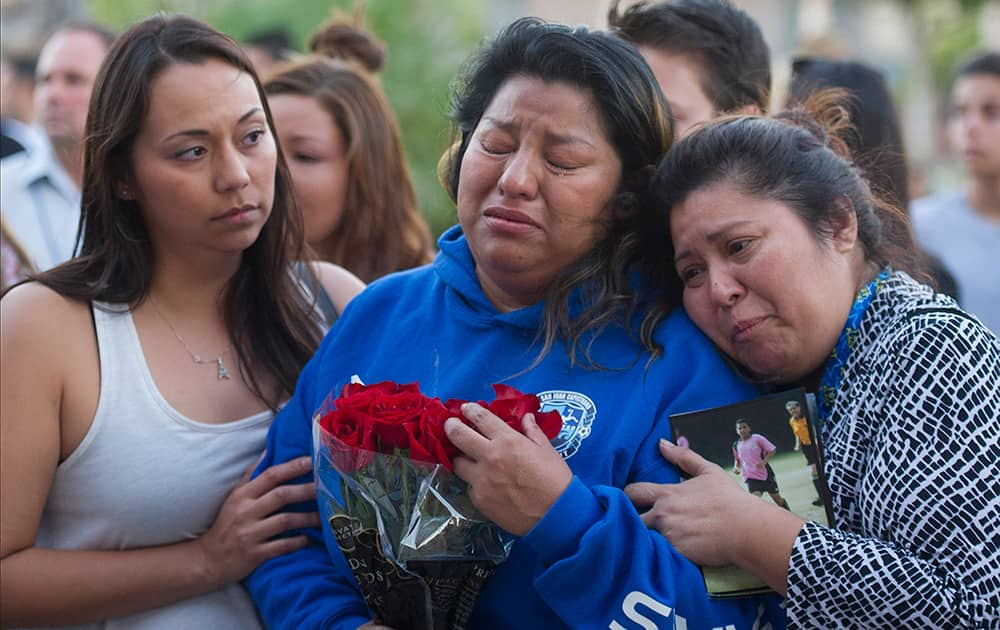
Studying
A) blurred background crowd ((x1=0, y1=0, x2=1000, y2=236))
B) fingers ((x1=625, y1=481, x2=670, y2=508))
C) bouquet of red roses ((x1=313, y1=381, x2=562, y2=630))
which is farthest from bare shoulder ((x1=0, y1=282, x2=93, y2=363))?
fingers ((x1=625, y1=481, x2=670, y2=508))

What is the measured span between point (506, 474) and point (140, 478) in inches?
42.0

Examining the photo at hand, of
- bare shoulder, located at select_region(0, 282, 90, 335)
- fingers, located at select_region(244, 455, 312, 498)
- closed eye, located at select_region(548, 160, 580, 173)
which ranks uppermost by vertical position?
closed eye, located at select_region(548, 160, 580, 173)

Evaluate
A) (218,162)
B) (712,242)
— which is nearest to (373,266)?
(218,162)

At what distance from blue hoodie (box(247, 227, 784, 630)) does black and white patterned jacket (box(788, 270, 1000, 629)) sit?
0.24 metres

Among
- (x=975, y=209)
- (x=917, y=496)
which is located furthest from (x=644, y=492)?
(x=975, y=209)

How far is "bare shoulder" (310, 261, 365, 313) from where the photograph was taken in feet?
11.5

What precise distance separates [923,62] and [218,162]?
2707 centimetres

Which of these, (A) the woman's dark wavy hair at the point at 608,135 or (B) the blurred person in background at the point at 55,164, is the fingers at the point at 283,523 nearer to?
(A) the woman's dark wavy hair at the point at 608,135

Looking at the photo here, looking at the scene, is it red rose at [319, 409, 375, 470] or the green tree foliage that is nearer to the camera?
red rose at [319, 409, 375, 470]

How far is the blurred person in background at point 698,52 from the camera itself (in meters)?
3.50

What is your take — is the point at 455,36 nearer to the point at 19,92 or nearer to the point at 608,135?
the point at 19,92

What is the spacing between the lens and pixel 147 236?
126 inches

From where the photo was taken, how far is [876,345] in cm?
249

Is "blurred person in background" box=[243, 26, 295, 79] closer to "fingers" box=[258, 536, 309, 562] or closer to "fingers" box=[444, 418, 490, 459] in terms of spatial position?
"fingers" box=[258, 536, 309, 562]
